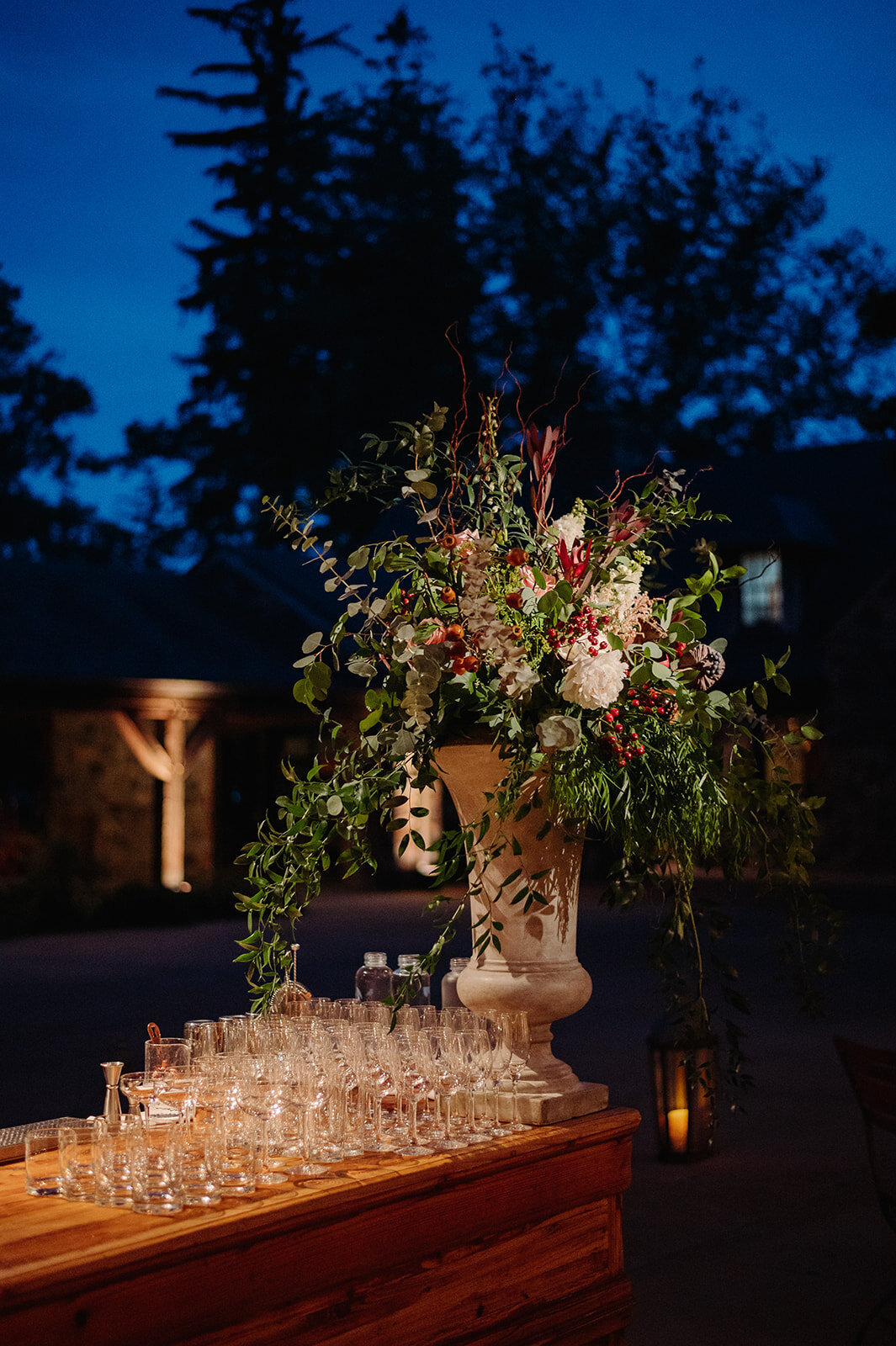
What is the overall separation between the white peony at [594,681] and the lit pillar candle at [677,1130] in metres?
4.06

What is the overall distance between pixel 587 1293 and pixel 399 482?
176 cm

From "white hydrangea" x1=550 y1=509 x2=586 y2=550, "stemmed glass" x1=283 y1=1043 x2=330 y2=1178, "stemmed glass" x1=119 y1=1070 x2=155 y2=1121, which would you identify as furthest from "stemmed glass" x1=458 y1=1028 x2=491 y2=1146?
"white hydrangea" x1=550 y1=509 x2=586 y2=550

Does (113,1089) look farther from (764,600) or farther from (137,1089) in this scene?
(764,600)

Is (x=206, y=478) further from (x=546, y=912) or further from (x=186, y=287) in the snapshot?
(x=546, y=912)

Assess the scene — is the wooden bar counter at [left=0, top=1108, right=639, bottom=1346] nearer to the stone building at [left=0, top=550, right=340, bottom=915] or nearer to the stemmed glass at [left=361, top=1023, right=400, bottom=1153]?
the stemmed glass at [left=361, top=1023, right=400, bottom=1153]

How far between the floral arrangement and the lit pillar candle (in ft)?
11.4

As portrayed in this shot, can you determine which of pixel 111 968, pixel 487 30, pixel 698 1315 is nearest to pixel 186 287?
pixel 487 30

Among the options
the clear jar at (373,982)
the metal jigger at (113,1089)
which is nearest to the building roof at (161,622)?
the clear jar at (373,982)

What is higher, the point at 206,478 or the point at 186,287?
the point at 186,287

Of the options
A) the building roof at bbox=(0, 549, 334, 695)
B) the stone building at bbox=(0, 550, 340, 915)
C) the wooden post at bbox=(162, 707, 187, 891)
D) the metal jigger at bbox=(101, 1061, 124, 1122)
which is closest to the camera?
the metal jigger at bbox=(101, 1061, 124, 1122)

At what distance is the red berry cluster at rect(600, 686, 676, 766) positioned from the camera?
300cm

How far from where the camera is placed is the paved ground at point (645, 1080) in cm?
489

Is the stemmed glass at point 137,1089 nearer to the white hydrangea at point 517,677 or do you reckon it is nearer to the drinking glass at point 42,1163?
the drinking glass at point 42,1163

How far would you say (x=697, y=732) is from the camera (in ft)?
10.3
